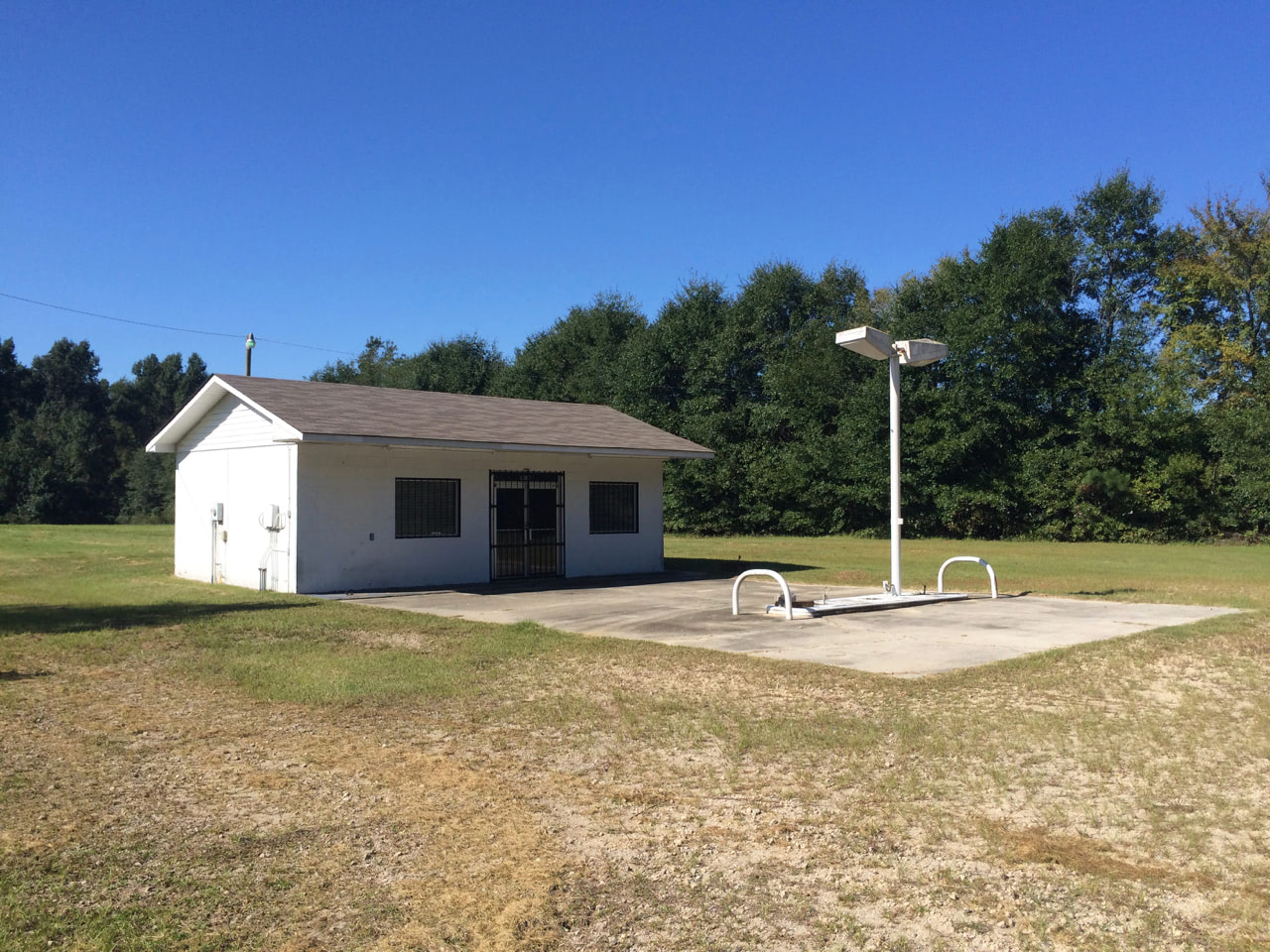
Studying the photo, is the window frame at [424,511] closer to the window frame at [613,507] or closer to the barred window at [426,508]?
the barred window at [426,508]

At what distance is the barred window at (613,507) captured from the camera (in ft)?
65.3

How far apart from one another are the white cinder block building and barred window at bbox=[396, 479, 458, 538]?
25 millimetres

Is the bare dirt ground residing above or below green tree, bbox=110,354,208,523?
below

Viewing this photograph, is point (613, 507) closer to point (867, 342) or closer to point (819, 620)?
point (867, 342)

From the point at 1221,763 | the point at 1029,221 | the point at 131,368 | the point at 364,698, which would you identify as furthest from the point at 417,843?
the point at 131,368

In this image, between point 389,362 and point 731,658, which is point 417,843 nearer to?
point 731,658

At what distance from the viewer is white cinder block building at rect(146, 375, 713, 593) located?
15930 millimetres

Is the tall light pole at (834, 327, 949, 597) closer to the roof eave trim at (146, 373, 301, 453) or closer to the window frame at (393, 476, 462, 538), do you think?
the window frame at (393, 476, 462, 538)

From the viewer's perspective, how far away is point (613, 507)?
66.4 feet

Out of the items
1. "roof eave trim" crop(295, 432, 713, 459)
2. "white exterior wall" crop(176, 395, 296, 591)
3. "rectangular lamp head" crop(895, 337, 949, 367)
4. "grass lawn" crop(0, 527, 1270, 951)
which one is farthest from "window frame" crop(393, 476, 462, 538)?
"rectangular lamp head" crop(895, 337, 949, 367)

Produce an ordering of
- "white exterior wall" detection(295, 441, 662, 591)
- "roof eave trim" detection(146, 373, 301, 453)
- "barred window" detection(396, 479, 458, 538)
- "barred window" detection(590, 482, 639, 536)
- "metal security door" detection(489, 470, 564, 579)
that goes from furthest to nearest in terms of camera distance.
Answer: "barred window" detection(590, 482, 639, 536) < "metal security door" detection(489, 470, 564, 579) < "barred window" detection(396, 479, 458, 538) < "white exterior wall" detection(295, 441, 662, 591) < "roof eave trim" detection(146, 373, 301, 453)

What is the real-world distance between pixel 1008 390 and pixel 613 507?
20.6 m

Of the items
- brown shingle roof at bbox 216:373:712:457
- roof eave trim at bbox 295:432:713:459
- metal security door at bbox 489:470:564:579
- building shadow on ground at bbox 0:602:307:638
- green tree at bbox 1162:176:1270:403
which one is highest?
green tree at bbox 1162:176:1270:403

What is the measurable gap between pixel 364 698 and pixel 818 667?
161 inches
